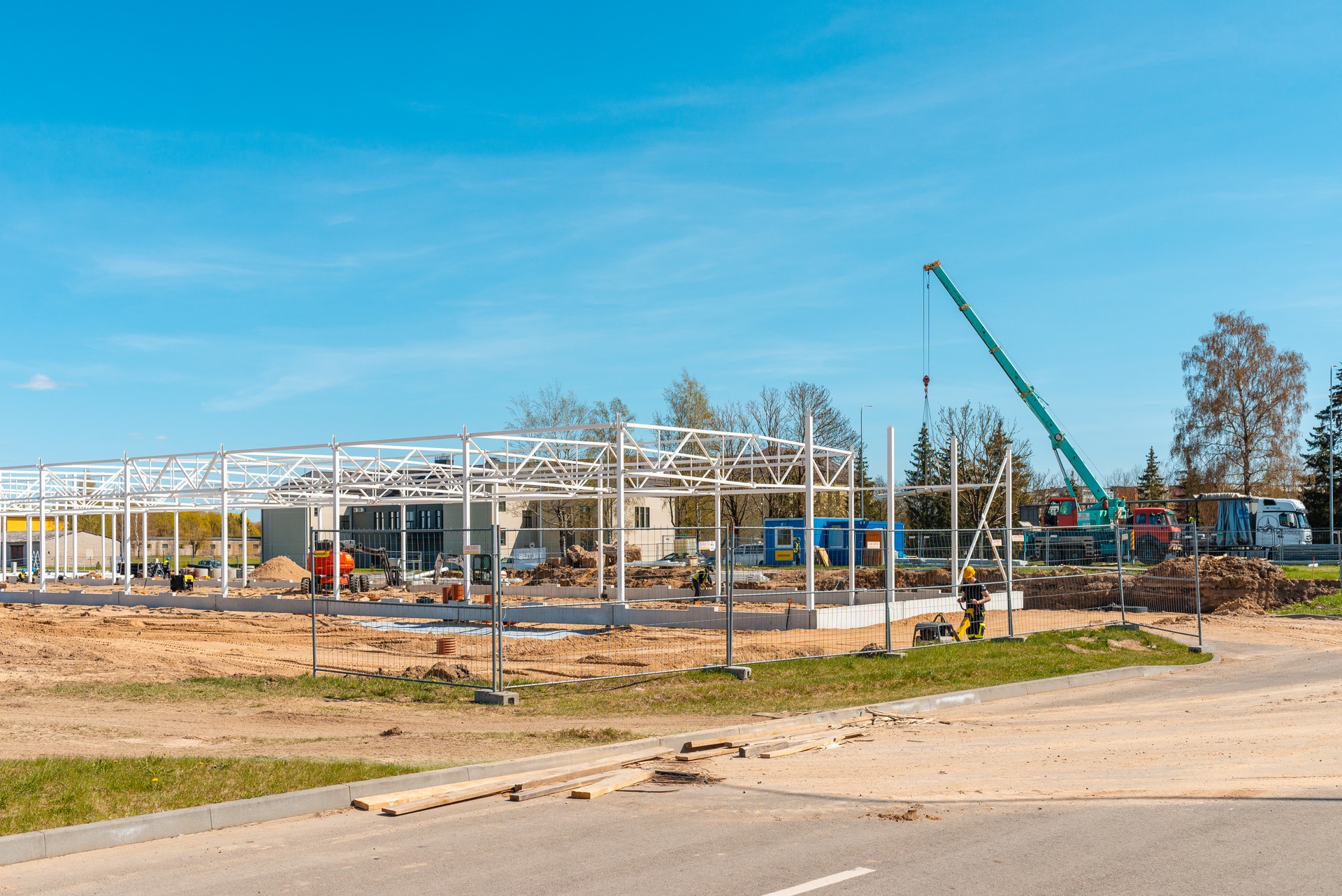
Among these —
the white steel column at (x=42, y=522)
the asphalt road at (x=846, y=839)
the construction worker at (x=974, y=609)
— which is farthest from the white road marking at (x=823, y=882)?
the white steel column at (x=42, y=522)

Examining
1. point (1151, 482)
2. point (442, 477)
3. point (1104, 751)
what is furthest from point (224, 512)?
point (1151, 482)

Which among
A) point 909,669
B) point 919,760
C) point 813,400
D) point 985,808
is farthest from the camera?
point 813,400

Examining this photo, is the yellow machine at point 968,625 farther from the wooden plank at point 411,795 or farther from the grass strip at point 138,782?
the grass strip at point 138,782

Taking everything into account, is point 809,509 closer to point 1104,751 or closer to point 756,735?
point 756,735

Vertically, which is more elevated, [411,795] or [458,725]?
[411,795]

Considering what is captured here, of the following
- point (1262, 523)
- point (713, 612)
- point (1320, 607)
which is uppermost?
point (1262, 523)

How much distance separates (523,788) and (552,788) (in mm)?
241

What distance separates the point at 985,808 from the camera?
7.93 m

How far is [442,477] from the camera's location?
1356 inches

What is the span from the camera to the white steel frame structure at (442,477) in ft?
95.7

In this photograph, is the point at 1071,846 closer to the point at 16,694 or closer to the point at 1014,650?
the point at 1014,650

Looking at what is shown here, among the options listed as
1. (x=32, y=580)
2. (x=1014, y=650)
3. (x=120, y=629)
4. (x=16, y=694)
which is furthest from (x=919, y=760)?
(x=32, y=580)

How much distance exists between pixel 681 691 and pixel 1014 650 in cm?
704

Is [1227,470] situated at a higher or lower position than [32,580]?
higher
